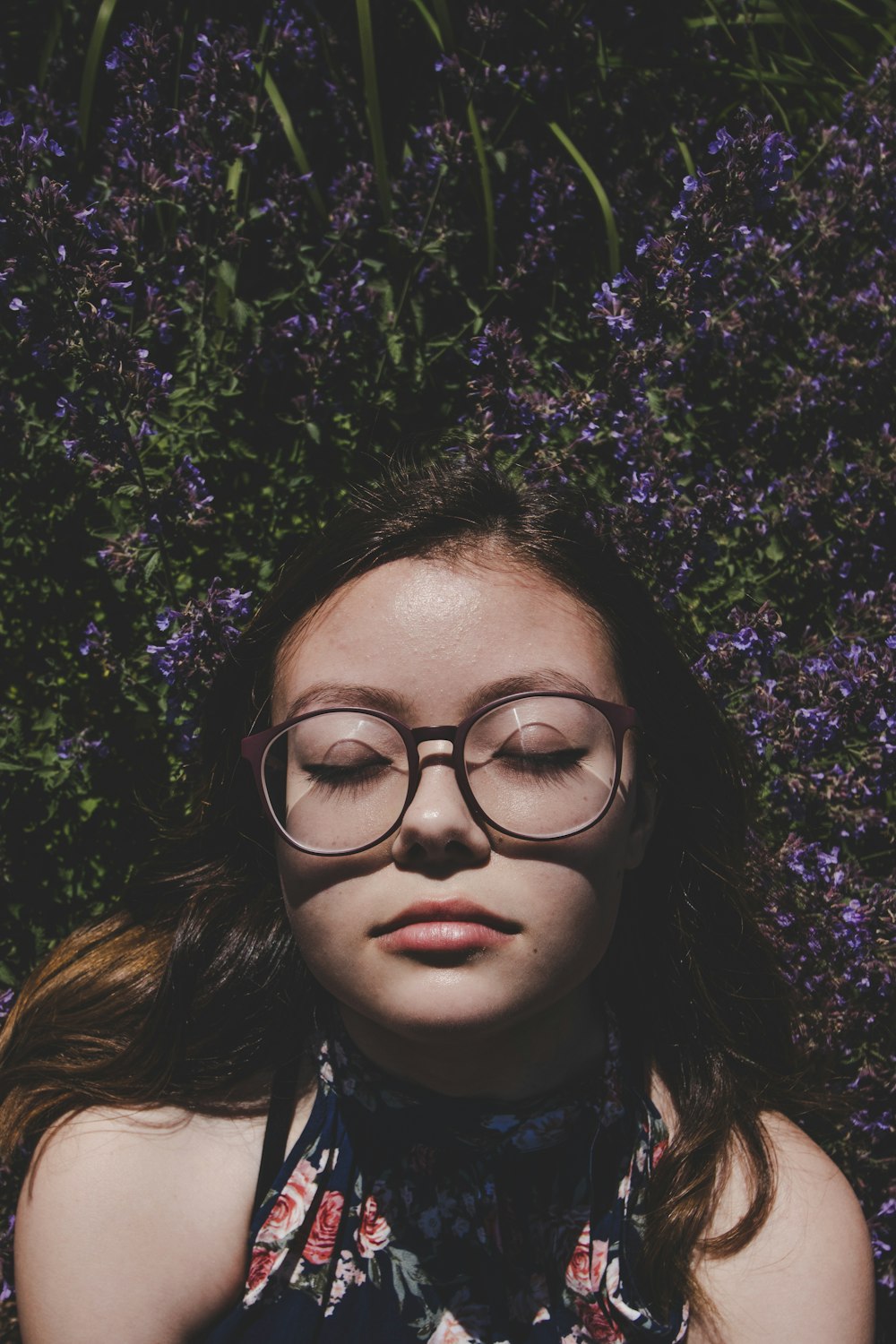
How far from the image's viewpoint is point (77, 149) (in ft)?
9.37

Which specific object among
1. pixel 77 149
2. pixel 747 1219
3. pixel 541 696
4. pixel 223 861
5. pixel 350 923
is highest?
pixel 77 149

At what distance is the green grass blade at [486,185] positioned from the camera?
9.18 ft

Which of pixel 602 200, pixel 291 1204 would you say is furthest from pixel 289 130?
pixel 291 1204

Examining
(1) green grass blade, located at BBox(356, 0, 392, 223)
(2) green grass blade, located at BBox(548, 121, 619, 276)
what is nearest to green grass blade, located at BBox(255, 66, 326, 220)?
(1) green grass blade, located at BBox(356, 0, 392, 223)

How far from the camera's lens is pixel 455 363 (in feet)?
10.1

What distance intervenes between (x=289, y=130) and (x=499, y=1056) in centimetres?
226

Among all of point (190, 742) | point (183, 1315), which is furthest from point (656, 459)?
point (183, 1315)

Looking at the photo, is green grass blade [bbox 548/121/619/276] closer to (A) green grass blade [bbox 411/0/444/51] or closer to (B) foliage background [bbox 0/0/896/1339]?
(B) foliage background [bbox 0/0/896/1339]

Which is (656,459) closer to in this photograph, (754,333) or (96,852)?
(754,333)

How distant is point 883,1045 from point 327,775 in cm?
173

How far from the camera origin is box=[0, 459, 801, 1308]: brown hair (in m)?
1.88

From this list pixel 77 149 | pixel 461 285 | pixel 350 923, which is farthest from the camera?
pixel 461 285

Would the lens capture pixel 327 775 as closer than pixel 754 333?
Yes

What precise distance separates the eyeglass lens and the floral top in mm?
511
